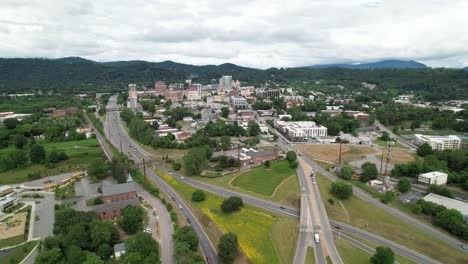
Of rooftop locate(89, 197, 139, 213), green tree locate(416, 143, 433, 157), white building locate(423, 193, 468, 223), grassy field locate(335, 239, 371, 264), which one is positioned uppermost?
green tree locate(416, 143, 433, 157)

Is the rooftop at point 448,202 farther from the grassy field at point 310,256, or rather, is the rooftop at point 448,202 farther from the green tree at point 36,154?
the green tree at point 36,154

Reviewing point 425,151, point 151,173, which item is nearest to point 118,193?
point 151,173

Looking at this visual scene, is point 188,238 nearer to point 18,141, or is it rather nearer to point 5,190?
point 5,190

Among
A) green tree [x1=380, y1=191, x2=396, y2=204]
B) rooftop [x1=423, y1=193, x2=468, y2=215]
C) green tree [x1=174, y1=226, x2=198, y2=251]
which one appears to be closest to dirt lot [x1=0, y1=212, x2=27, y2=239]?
green tree [x1=174, y1=226, x2=198, y2=251]

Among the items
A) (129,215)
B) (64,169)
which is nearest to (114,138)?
(64,169)

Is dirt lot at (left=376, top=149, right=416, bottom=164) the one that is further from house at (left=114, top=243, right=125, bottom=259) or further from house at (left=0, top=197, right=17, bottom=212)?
house at (left=0, top=197, right=17, bottom=212)

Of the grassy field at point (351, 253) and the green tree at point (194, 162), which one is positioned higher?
the green tree at point (194, 162)

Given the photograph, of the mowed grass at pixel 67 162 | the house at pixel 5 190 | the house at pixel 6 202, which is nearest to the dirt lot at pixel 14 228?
the house at pixel 6 202
